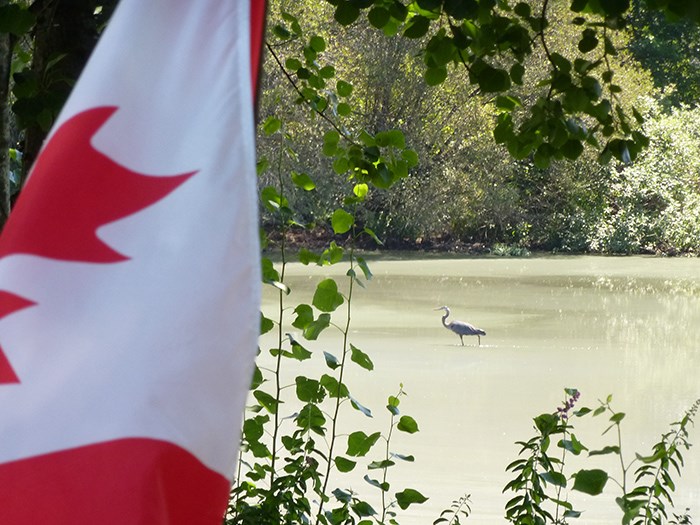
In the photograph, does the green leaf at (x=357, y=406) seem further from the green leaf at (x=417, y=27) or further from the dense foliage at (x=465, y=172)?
the dense foliage at (x=465, y=172)

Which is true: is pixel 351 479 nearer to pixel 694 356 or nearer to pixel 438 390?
pixel 438 390

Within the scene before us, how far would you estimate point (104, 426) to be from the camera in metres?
0.76

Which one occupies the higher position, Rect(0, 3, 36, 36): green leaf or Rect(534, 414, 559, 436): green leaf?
Rect(0, 3, 36, 36): green leaf

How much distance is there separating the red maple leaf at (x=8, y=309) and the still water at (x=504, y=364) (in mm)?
3592

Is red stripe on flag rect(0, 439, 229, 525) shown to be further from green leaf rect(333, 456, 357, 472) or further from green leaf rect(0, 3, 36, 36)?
green leaf rect(333, 456, 357, 472)

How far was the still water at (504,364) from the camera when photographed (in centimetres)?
509

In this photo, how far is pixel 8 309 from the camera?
81 centimetres

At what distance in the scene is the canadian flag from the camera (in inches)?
29.9

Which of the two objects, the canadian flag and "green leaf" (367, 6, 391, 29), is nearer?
the canadian flag

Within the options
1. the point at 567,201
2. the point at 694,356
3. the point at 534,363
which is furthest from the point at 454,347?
the point at 567,201

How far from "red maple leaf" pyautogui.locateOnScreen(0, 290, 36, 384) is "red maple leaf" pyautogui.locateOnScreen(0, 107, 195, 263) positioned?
33 mm

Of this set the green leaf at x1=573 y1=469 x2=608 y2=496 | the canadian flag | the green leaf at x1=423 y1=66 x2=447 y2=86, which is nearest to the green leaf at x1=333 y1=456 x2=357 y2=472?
the green leaf at x1=573 y1=469 x2=608 y2=496

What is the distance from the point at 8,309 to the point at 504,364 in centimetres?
736

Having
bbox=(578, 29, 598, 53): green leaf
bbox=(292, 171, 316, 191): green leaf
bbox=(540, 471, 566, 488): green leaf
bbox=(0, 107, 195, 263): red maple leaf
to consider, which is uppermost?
bbox=(578, 29, 598, 53): green leaf
